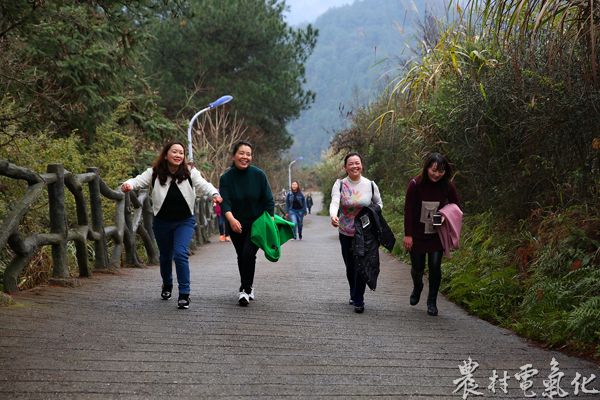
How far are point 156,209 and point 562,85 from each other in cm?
432

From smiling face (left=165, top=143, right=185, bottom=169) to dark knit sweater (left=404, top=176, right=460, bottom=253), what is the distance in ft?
7.16

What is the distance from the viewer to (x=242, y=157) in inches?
271

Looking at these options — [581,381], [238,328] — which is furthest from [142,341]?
[581,381]

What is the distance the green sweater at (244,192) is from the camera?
695cm

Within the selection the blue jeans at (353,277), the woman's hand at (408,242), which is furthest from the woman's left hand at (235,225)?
the woman's hand at (408,242)

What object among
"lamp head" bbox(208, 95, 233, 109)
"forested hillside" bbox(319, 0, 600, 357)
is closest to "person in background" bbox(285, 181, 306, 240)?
"lamp head" bbox(208, 95, 233, 109)

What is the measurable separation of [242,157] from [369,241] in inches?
57.5

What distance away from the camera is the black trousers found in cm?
700

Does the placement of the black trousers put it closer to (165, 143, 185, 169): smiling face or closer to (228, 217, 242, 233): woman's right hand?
(228, 217, 242, 233): woman's right hand

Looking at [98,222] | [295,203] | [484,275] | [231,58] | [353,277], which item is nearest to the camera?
[353,277]

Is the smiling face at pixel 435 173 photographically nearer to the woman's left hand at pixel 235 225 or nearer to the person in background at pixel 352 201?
the person in background at pixel 352 201

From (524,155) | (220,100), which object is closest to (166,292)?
(524,155)

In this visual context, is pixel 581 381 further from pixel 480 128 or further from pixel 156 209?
pixel 480 128

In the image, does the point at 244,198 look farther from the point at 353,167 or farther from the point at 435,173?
the point at 435,173
